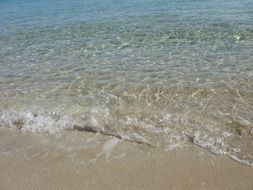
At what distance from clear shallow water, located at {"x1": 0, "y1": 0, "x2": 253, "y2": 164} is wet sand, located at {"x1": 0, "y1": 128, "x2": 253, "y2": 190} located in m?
0.27

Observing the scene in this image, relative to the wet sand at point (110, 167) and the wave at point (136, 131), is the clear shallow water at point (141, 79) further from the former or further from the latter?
the wet sand at point (110, 167)

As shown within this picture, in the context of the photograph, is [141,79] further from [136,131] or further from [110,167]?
[110,167]

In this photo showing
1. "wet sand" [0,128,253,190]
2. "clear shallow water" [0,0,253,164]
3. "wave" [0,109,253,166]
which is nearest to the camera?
"wet sand" [0,128,253,190]

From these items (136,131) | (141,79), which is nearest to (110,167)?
(136,131)

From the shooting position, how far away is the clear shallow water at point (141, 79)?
5254mm

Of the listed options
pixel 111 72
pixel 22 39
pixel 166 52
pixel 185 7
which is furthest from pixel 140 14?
pixel 111 72

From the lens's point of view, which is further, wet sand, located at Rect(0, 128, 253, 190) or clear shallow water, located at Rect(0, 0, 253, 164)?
clear shallow water, located at Rect(0, 0, 253, 164)

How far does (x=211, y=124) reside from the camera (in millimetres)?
5219

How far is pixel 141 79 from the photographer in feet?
23.7

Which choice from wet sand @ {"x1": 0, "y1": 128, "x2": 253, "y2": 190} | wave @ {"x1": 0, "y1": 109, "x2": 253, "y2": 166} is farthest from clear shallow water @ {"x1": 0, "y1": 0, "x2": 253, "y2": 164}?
wet sand @ {"x1": 0, "y1": 128, "x2": 253, "y2": 190}

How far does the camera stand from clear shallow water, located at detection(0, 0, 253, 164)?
5.25 meters

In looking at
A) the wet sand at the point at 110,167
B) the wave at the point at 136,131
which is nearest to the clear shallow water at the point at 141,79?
the wave at the point at 136,131

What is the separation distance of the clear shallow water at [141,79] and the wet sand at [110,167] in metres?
0.27

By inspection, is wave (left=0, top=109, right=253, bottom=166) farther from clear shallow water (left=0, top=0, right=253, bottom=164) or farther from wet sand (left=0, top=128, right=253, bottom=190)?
wet sand (left=0, top=128, right=253, bottom=190)
